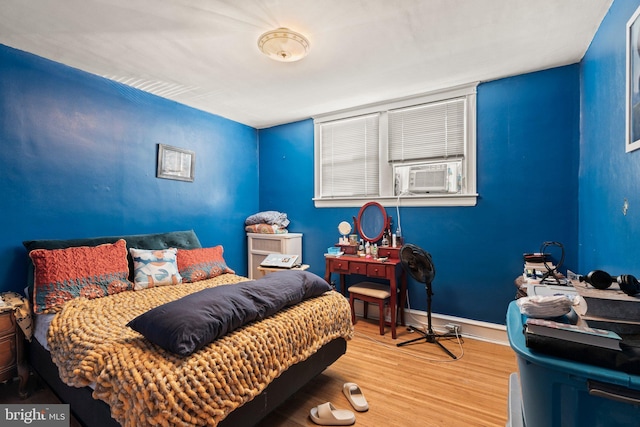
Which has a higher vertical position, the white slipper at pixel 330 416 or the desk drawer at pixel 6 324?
the desk drawer at pixel 6 324

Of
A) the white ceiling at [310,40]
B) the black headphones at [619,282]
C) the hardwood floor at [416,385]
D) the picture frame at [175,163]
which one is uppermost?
the white ceiling at [310,40]

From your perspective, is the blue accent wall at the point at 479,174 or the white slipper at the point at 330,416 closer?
the white slipper at the point at 330,416

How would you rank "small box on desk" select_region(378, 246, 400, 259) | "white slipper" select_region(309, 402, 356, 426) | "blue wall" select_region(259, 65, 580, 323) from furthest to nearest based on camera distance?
1. "small box on desk" select_region(378, 246, 400, 259)
2. "blue wall" select_region(259, 65, 580, 323)
3. "white slipper" select_region(309, 402, 356, 426)

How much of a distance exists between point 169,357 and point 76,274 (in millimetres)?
1574

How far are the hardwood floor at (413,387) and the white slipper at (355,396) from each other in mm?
31

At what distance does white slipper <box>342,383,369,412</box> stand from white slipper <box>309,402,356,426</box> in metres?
0.10

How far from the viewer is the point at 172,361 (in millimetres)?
1298

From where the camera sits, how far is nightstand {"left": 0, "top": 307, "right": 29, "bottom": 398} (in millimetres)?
2021

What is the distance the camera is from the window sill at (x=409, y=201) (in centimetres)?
308

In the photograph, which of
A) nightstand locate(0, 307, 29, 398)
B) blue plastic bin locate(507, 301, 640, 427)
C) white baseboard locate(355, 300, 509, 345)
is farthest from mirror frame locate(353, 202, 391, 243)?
nightstand locate(0, 307, 29, 398)

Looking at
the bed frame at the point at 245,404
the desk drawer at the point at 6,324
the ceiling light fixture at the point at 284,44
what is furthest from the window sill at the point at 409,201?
the desk drawer at the point at 6,324

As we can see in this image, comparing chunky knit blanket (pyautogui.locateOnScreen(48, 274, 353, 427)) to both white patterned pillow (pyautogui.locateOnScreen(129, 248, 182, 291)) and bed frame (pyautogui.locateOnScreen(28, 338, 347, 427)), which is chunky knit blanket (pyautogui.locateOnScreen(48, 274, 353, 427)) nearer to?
bed frame (pyautogui.locateOnScreen(28, 338, 347, 427))

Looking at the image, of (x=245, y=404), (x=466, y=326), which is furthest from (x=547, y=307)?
(x=466, y=326)

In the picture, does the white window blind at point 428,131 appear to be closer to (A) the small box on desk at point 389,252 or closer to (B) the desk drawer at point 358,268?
(A) the small box on desk at point 389,252
